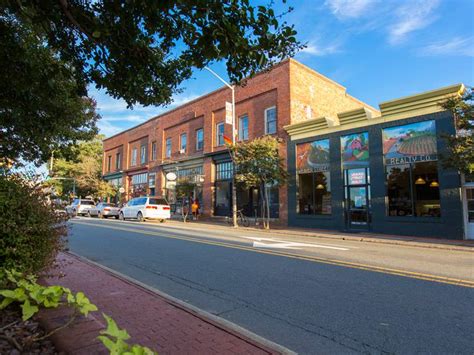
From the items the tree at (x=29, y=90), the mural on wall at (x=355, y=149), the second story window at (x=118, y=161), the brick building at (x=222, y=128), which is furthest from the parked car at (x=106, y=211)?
the tree at (x=29, y=90)

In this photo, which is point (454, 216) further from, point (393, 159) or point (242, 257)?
point (242, 257)

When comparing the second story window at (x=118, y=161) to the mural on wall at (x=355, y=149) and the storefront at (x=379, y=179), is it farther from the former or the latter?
the mural on wall at (x=355, y=149)

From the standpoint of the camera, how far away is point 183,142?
31.8m

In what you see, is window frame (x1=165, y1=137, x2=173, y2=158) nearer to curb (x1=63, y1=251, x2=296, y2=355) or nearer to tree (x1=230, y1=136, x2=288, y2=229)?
tree (x1=230, y1=136, x2=288, y2=229)

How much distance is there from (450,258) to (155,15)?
9.95 meters

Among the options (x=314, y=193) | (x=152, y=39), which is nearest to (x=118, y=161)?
(x=314, y=193)

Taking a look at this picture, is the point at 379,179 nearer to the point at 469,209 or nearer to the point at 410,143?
the point at 410,143

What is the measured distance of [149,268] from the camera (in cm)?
809

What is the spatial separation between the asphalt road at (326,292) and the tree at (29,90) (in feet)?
11.5

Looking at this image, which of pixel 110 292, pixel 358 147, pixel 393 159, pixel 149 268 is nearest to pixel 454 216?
pixel 393 159

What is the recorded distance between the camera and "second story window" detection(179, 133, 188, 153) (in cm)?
3130

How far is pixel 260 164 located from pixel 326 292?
14.2 meters

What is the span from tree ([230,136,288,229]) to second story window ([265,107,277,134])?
2726mm

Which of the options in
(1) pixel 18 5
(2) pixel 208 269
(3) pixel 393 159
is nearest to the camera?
(1) pixel 18 5
